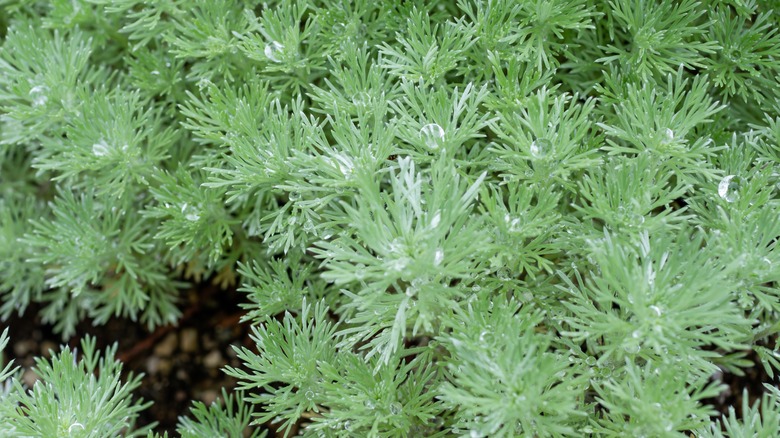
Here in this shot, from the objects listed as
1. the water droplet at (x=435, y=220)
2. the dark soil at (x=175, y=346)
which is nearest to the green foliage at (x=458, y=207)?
the water droplet at (x=435, y=220)

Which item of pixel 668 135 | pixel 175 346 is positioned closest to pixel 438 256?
pixel 668 135

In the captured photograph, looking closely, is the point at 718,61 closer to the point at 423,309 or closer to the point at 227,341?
the point at 423,309

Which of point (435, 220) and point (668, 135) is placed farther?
point (668, 135)

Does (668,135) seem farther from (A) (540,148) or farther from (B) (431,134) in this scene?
(B) (431,134)

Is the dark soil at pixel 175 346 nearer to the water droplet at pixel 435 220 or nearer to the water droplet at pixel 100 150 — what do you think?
the water droplet at pixel 100 150

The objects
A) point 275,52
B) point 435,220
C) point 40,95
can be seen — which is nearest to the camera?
point 435,220

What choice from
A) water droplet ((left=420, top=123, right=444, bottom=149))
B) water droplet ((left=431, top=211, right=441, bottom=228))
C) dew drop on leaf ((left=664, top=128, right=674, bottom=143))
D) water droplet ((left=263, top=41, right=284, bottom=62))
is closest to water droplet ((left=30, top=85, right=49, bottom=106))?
water droplet ((left=263, top=41, right=284, bottom=62))
